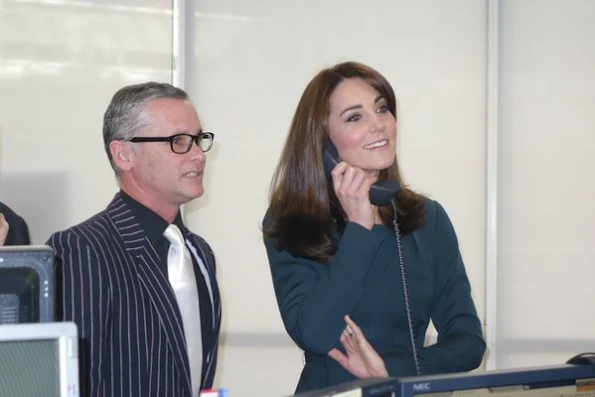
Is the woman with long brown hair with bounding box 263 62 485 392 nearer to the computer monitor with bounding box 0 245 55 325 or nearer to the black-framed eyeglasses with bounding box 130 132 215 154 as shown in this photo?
the black-framed eyeglasses with bounding box 130 132 215 154

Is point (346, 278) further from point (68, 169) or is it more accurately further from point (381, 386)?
point (68, 169)

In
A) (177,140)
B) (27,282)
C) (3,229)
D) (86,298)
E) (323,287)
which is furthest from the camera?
(3,229)

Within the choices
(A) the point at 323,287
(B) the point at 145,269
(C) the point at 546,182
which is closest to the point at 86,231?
(B) the point at 145,269

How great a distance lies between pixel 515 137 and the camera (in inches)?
162

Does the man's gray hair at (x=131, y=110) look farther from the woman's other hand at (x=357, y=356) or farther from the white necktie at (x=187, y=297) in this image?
the woman's other hand at (x=357, y=356)

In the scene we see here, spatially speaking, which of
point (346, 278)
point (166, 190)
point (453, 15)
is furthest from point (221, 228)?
point (346, 278)

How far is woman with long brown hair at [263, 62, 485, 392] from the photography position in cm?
212

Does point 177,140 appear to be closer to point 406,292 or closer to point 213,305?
point 213,305

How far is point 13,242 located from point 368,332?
1.45m

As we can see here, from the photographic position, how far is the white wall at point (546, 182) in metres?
4.09

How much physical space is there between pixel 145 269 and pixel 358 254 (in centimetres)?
49

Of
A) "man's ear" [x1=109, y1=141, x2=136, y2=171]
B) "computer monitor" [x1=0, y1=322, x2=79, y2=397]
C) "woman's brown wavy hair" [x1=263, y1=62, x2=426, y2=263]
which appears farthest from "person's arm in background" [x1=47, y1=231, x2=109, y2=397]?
"computer monitor" [x1=0, y1=322, x2=79, y2=397]

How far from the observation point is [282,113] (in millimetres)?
4047

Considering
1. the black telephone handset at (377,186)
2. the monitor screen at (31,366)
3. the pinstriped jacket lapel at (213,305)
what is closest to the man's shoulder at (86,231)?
the pinstriped jacket lapel at (213,305)
